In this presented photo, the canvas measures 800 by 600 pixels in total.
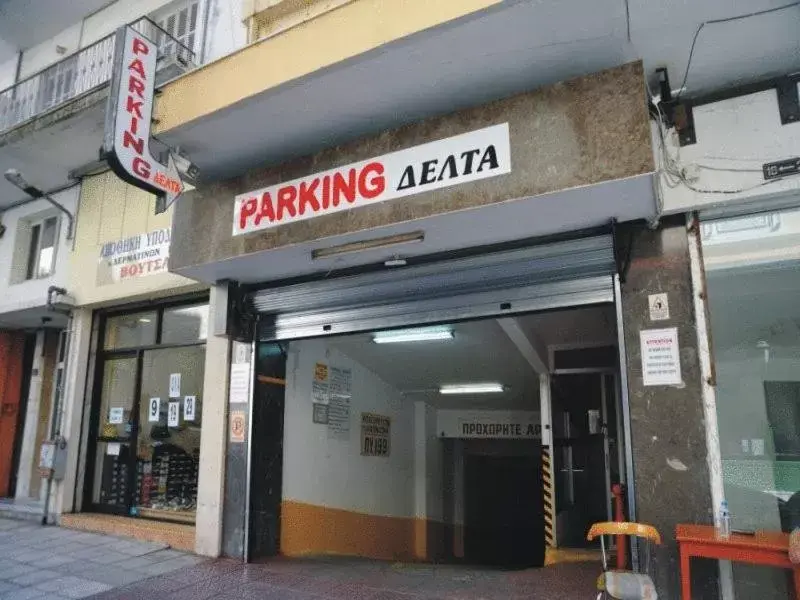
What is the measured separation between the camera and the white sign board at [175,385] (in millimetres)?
7807

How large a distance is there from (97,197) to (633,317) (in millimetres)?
7503

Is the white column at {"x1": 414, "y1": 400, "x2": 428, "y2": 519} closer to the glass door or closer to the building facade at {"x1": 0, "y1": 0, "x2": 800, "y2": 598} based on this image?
the building facade at {"x1": 0, "y1": 0, "x2": 800, "y2": 598}

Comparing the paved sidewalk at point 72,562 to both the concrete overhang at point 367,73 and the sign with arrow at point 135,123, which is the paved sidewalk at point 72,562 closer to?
the sign with arrow at point 135,123

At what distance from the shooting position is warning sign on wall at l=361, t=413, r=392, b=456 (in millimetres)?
8782

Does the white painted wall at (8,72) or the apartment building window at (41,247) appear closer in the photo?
the apartment building window at (41,247)

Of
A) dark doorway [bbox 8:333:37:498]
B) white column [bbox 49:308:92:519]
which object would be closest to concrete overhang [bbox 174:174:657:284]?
white column [bbox 49:308:92:519]

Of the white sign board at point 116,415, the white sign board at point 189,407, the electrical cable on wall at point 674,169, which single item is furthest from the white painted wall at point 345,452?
the electrical cable on wall at point 674,169

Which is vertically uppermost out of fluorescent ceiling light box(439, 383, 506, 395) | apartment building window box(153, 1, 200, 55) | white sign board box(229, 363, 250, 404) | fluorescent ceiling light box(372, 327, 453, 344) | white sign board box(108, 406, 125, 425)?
apartment building window box(153, 1, 200, 55)

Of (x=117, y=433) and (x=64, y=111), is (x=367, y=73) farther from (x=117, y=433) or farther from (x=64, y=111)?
(x=117, y=433)

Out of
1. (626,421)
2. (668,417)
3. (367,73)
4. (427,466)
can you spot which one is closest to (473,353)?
(427,466)

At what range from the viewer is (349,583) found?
211 inches

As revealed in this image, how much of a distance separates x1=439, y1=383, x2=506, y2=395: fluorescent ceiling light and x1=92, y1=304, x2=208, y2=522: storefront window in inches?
163

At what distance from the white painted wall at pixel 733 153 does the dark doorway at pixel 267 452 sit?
14.3 feet

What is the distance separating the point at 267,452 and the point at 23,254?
19.7 feet
